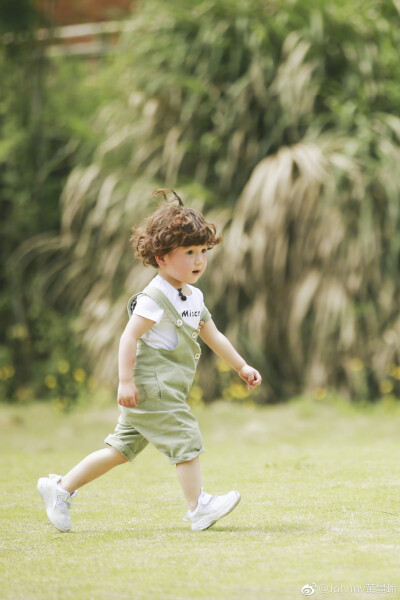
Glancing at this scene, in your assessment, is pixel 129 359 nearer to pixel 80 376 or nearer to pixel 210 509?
pixel 210 509

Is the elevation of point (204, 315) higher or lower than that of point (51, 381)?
higher

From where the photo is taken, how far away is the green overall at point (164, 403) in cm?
329

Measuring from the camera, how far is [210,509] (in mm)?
3186

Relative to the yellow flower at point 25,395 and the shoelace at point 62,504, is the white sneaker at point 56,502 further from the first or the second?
the yellow flower at point 25,395

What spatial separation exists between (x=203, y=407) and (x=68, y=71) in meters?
4.36

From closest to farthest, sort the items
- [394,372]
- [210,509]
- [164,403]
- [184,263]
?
[210,509]
[164,403]
[184,263]
[394,372]

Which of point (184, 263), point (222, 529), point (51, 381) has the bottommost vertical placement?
point (51, 381)

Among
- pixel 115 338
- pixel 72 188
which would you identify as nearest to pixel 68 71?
pixel 72 188

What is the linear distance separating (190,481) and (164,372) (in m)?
0.40

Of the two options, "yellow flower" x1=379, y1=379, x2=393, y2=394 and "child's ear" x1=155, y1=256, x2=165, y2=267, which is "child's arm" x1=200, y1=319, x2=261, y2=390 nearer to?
"child's ear" x1=155, y1=256, x2=165, y2=267

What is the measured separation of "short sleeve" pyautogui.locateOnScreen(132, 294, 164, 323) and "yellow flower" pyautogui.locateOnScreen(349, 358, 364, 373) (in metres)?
4.24

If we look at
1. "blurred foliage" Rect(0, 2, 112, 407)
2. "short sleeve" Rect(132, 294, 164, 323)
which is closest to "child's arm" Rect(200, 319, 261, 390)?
"short sleeve" Rect(132, 294, 164, 323)

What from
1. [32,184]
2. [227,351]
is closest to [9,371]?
[32,184]

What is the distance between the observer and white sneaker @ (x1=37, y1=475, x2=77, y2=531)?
129 inches
